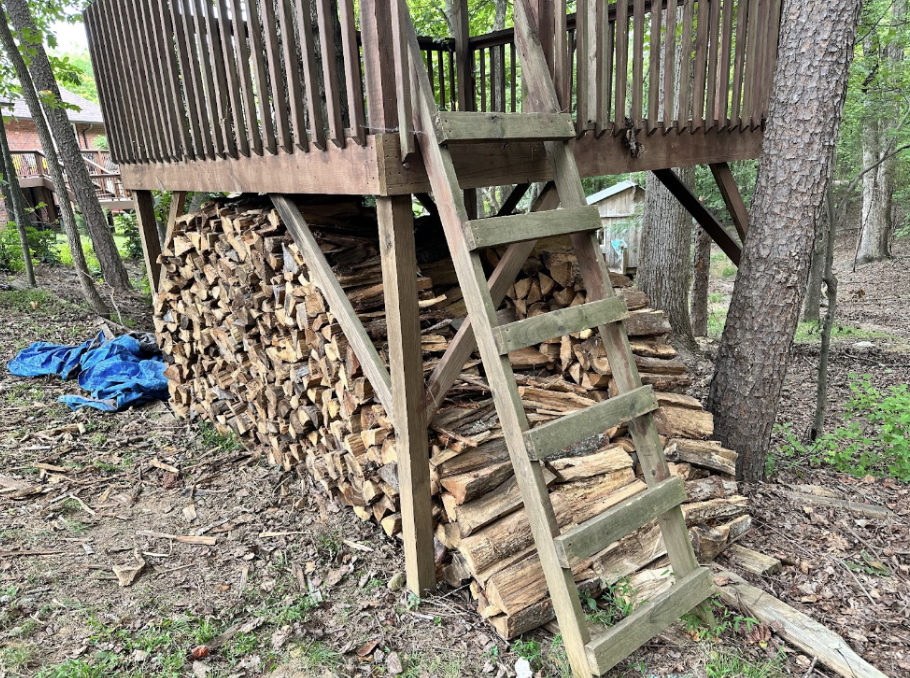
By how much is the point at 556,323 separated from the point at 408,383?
0.78m

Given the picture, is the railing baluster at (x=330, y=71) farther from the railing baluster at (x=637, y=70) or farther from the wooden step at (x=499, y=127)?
the railing baluster at (x=637, y=70)

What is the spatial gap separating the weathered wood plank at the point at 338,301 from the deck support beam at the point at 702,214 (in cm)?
265

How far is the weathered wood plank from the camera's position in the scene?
9.32 ft

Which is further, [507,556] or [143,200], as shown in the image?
[143,200]

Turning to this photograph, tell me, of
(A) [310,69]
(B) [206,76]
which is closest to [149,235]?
(B) [206,76]

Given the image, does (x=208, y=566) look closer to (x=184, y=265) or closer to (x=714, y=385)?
(x=184, y=265)

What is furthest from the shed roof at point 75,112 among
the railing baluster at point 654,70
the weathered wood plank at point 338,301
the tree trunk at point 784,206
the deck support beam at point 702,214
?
the tree trunk at point 784,206

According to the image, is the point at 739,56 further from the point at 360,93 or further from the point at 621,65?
the point at 360,93

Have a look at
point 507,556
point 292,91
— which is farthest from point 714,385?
point 292,91

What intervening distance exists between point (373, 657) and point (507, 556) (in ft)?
2.55

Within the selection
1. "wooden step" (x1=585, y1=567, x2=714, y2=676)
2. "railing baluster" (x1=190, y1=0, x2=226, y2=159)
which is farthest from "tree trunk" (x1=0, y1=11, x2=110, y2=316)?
"wooden step" (x1=585, y1=567, x2=714, y2=676)

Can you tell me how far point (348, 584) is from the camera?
3.08 m

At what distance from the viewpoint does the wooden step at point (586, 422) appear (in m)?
2.10

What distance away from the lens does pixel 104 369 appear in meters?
5.68
